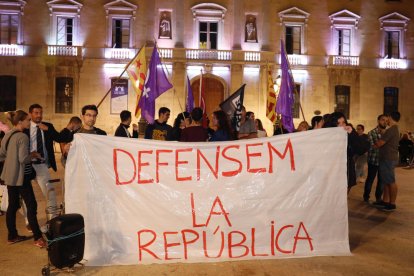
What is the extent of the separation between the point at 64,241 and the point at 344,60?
25.6 metres

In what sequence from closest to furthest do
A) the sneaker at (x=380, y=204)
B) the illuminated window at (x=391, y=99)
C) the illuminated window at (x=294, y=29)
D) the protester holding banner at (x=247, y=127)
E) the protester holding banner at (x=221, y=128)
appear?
1. the protester holding banner at (x=221, y=128)
2. the sneaker at (x=380, y=204)
3. the protester holding banner at (x=247, y=127)
4. the illuminated window at (x=294, y=29)
5. the illuminated window at (x=391, y=99)

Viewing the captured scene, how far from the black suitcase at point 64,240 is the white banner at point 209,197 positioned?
1.58ft

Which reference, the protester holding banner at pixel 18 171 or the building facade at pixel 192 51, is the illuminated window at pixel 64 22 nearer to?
the building facade at pixel 192 51

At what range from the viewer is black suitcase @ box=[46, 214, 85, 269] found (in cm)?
491

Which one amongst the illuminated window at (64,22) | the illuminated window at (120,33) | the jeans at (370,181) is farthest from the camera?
the illuminated window at (120,33)

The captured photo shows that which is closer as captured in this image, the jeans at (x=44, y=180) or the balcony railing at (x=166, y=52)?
the jeans at (x=44, y=180)

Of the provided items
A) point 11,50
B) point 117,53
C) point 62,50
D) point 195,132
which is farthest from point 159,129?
point 11,50

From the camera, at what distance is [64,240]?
4.93m

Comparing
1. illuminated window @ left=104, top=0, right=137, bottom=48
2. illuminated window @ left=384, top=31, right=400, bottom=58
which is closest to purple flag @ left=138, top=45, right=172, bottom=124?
illuminated window @ left=104, top=0, right=137, bottom=48

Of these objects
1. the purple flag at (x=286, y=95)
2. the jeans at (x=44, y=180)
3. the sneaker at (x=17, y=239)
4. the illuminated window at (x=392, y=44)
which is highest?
the illuminated window at (x=392, y=44)

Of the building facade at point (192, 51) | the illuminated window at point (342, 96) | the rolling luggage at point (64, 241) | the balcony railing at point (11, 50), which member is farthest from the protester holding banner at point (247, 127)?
the balcony railing at point (11, 50)

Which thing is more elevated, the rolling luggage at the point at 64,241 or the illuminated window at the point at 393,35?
the illuminated window at the point at 393,35

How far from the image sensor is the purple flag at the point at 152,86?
930cm

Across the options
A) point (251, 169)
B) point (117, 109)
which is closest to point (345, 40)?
point (117, 109)
